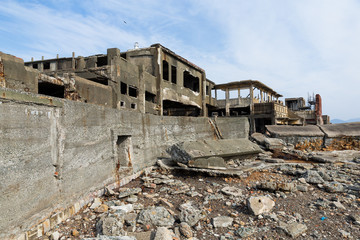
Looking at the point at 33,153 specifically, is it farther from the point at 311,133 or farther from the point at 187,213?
the point at 311,133

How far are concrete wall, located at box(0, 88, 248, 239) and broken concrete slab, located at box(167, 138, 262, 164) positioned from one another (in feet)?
4.92

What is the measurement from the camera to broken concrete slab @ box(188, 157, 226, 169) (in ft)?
23.4

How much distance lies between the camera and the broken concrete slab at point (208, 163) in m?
7.12

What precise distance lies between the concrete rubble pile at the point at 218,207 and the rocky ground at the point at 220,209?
2cm

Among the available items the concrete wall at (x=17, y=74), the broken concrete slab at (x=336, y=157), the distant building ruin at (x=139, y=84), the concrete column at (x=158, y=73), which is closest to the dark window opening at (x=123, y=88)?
the distant building ruin at (x=139, y=84)

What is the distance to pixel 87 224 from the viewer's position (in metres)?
Answer: 4.07

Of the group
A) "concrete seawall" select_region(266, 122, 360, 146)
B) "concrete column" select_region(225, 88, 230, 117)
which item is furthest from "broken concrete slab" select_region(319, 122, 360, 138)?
"concrete column" select_region(225, 88, 230, 117)

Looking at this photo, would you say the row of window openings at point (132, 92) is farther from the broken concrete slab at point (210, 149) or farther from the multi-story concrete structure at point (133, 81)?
the broken concrete slab at point (210, 149)

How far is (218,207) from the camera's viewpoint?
503cm

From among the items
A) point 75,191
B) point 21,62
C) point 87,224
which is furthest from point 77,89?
point 87,224

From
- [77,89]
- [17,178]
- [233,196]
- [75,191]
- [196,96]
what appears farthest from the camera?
[196,96]

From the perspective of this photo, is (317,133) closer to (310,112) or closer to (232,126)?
(232,126)

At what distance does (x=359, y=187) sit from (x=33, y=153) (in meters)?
7.83

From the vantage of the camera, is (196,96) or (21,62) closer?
(21,62)
